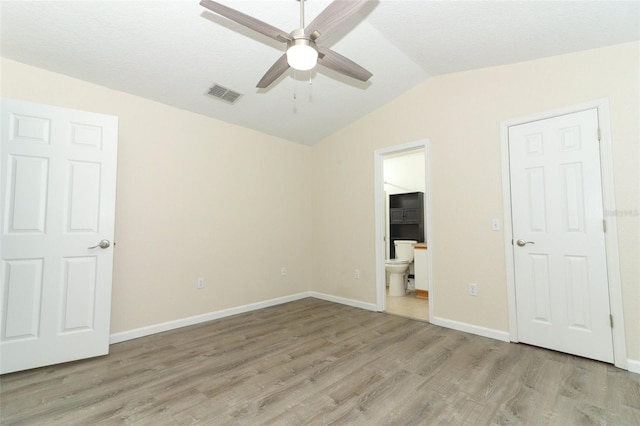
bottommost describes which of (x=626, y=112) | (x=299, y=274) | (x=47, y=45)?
(x=299, y=274)

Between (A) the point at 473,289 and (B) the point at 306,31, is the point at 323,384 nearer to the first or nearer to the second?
(A) the point at 473,289

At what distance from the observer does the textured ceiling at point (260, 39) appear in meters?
2.13

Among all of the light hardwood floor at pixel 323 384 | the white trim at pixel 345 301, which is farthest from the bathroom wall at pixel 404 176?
the light hardwood floor at pixel 323 384

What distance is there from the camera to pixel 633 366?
222cm

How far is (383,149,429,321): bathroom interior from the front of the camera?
4.54 meters

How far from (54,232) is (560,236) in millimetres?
4527

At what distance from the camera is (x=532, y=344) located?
8.94 ft

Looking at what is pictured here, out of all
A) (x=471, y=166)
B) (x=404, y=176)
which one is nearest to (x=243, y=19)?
(x=471, y=166)

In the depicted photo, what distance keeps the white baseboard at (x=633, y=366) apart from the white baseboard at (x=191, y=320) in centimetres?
367

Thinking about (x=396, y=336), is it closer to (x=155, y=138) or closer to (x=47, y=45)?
(x=155, y=138)

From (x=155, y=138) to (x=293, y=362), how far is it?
2808mm

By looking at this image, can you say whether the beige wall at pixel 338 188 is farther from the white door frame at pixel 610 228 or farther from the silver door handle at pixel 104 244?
the silver door handle at pixel 104 244

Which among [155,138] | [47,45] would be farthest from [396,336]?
[47,45]

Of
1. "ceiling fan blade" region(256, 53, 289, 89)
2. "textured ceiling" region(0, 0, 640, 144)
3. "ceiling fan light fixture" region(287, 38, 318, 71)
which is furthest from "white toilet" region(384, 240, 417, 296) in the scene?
"ceiling fan light fixture" region(287, 38, 318, 71)
